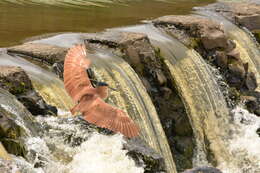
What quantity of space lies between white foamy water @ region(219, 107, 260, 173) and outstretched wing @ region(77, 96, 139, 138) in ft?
20.7

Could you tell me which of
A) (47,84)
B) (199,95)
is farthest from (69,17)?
(47,84)

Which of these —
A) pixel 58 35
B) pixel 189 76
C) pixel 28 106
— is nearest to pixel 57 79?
pixel 28 106

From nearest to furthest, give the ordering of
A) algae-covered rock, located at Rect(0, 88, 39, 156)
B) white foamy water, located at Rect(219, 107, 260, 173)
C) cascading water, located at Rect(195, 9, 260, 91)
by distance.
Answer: algae-covered rock, located at Rect(0, 88, 39, 156) < white foamy water, located at Rect(219, 107, 260, 173) < cascading water, located at Rect(195, 9, 260, 91)

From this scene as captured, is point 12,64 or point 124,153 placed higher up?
point 12,64

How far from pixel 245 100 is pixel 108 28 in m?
3.88

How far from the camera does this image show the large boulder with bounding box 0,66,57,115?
9.20 meters

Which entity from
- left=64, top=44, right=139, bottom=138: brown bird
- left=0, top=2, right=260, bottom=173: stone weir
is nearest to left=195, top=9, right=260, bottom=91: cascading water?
left=0, top=2, right=260, bottom=173: stone weir

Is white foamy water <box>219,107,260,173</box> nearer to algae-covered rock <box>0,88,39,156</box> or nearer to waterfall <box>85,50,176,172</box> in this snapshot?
waterfall <box>85,50,176,172</box>

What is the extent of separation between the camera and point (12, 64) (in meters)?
10.6

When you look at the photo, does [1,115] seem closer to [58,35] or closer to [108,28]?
[58,35]

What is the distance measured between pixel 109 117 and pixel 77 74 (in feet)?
2.47

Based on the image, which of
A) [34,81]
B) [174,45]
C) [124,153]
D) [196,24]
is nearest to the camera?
[124,153]

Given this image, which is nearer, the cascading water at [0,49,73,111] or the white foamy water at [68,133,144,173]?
the white foamy water at [68,133,144,173]

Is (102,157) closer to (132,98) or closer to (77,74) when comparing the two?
(77,74)
